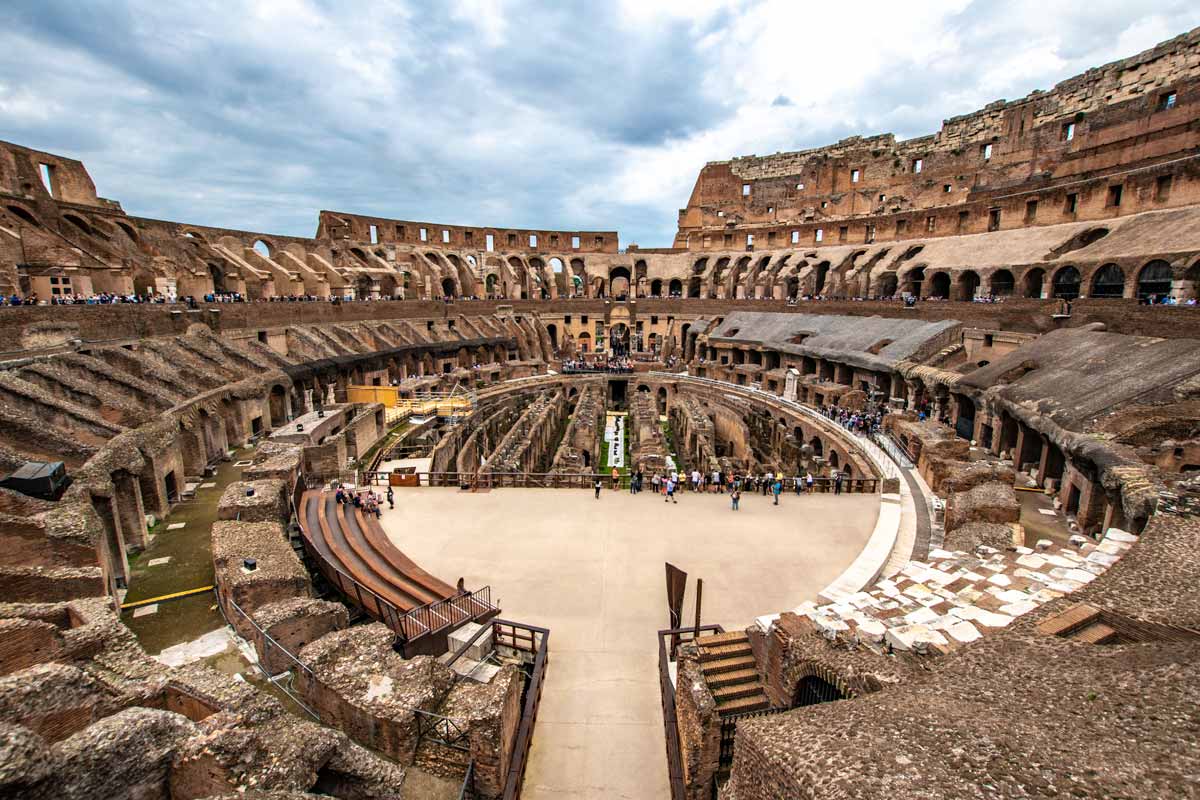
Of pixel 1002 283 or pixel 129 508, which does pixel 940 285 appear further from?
pixel 129 508

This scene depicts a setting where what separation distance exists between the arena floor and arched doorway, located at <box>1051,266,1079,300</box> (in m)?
18.0

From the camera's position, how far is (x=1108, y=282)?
23266 millimetres

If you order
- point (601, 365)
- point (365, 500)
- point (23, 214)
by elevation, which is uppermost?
point (23, 214)

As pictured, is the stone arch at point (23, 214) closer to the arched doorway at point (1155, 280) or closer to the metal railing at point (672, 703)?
the metal railing at point (672, 703)

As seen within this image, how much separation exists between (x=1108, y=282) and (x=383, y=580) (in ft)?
97.6

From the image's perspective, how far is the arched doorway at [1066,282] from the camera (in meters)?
25.0

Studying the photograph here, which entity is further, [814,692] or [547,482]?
[547,482]

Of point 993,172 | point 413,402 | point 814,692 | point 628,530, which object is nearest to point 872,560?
point 628,530

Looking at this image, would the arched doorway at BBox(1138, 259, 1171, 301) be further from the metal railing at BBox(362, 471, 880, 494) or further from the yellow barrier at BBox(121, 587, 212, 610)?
the yellow barrier at BBox(121, 587, 212, 610)

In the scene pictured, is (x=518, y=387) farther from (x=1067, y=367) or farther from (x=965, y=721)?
(x=965, y=721)

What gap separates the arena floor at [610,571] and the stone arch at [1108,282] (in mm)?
16824

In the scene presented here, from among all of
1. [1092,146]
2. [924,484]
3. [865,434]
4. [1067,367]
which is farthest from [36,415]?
[1092,146]

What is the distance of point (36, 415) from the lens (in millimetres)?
11984

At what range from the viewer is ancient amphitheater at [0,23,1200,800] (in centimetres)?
485
